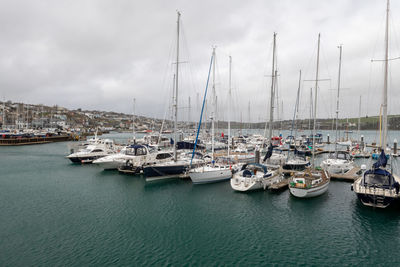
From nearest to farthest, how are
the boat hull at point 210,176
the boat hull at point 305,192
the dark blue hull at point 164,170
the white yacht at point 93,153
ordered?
1. the boat hull at point 305,192
2. the boat hull at point 210,176
3. the dark blue hull at point 164,170
4. the white yacht at point 93,153

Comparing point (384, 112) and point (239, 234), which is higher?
point (384, 112)

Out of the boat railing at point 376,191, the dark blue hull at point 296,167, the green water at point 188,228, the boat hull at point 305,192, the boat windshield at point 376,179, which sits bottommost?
the green water at point 188,228

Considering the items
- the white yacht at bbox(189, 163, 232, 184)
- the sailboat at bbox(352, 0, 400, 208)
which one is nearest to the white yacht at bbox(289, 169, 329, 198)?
the sailboat at bbox(352, 0, 400, 208)

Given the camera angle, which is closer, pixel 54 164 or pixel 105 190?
pixel 105 190

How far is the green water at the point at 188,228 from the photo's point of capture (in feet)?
39.2

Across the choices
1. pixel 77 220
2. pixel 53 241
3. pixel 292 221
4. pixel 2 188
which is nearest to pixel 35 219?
pixel 77 220

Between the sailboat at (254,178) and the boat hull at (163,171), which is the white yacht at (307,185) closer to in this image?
the sailboat at (254,178)

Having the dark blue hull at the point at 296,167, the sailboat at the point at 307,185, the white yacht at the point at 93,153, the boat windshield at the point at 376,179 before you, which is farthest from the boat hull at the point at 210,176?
the white yacht at the point at 93,153

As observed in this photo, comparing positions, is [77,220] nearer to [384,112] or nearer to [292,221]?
[292,221]

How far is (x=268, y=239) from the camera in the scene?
13.9m

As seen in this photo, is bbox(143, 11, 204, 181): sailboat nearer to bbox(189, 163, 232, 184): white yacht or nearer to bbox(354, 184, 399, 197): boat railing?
bbox(189, 163, 232, 184): white yacht

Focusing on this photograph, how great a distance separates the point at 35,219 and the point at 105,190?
793cm

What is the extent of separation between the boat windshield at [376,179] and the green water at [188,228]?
2224 millimetres

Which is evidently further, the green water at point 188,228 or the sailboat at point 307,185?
the sailboat at point 307,185
